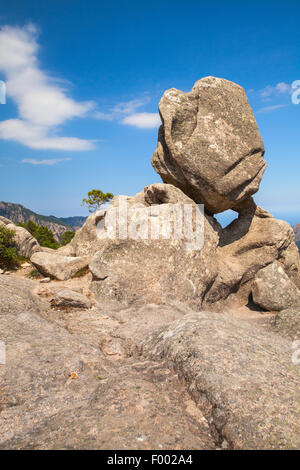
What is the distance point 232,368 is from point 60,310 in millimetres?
7690

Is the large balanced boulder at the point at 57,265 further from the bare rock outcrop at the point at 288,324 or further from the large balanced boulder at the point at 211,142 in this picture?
the bare rock outcrop at the point at 288,324

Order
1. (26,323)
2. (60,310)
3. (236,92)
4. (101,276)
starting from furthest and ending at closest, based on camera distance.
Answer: (236,92) → (101,276) → (60,310) → (26,323)

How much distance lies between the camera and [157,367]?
7.04 metres

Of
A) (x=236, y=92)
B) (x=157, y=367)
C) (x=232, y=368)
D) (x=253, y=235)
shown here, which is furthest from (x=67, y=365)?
(x=236, y=92)

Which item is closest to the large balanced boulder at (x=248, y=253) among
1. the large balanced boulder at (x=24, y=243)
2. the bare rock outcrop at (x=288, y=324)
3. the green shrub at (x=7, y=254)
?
the bare rock outcrop at (x=288, y=324)

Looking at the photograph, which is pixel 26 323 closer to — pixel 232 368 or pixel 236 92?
pixel 232 368


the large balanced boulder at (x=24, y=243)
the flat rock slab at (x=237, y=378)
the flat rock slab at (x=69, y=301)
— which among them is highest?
the large balanced boulder at (x=24, y=243)

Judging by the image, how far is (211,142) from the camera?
54.9ft

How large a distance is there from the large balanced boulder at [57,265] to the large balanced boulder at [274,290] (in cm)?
1075
